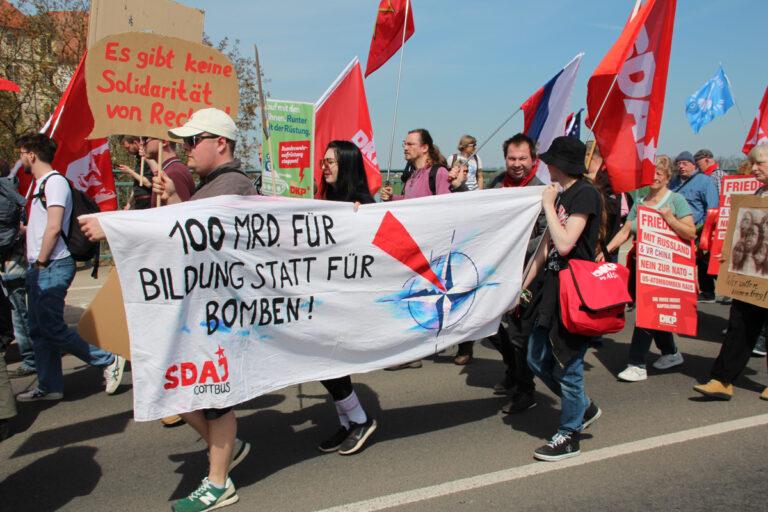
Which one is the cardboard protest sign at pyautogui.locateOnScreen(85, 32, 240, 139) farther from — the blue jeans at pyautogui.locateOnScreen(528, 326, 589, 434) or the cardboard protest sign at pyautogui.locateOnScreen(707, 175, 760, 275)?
the cardboard protest sign at pyautogui.locateOnScreen(707, 175, 760, 275)

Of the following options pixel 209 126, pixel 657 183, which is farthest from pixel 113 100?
pixel 657 183

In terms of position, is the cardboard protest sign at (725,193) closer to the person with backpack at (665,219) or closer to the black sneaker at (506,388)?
the person with backpack at (665,219)

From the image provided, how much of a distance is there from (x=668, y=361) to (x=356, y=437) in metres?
3.20

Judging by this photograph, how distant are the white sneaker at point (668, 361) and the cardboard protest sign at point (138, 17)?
4613mm

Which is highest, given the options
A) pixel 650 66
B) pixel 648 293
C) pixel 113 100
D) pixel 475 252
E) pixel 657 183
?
pixel 650 66

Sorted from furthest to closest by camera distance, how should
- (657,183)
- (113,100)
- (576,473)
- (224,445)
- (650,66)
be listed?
(657,183), (650,66), (113,100), (576,473), (224,445)

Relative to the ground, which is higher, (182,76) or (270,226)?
(182,76)

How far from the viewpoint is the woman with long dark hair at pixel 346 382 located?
3877 mm

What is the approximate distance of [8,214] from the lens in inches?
207

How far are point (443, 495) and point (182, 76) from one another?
3.00m

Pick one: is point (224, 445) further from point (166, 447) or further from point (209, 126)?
point (209, 126)

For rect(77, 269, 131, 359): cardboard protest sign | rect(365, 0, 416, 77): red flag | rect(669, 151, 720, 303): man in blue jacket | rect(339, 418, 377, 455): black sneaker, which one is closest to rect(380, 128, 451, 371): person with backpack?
rect(365, 0, 416, 77): red flag

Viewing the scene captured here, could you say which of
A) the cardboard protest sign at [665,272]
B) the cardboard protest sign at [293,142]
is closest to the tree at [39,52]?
the cardboard protest sign at [293,142]

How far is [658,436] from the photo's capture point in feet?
13.3
